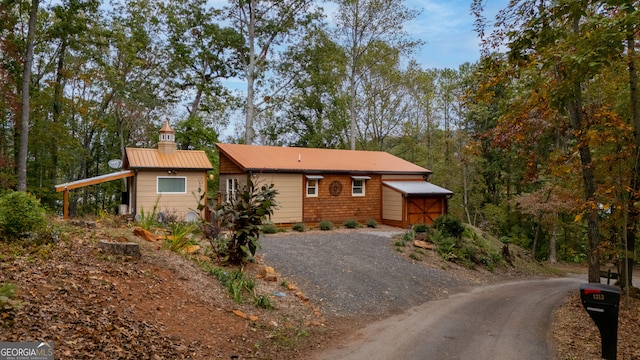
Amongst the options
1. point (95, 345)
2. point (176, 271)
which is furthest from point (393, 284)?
point (95, 345)

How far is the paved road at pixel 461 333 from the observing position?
19.7 ft

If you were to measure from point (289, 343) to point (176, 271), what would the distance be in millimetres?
2497

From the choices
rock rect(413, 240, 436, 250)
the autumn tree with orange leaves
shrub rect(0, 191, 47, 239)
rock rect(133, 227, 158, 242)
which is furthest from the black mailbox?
rock rect(413, 240, 436, 250)

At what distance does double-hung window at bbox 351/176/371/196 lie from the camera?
20153 mm

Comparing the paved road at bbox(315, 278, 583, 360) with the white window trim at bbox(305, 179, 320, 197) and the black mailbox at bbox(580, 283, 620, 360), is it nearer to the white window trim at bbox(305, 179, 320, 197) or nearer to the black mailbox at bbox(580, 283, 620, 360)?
the black mailbox at bbox(580, 283, 620, 360)

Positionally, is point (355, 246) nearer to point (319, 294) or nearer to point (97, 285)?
point (319, 294)

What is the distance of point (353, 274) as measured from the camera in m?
10.6

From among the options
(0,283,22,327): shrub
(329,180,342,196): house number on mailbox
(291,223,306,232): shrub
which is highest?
(329,180,342,196): house number on mailbox

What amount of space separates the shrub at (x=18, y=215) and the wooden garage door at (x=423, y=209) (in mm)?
16123

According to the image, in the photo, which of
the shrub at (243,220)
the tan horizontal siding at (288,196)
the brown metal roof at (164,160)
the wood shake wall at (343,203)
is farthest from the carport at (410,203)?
the shrub at (243,220)

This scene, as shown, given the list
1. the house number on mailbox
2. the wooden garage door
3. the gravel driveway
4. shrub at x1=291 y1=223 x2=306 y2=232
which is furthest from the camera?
the wooden garage door

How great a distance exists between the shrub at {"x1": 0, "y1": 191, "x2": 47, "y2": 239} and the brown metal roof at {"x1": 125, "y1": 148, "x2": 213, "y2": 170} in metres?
9.99

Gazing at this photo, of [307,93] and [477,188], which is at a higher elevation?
[307,93]

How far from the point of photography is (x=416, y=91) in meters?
32.0
